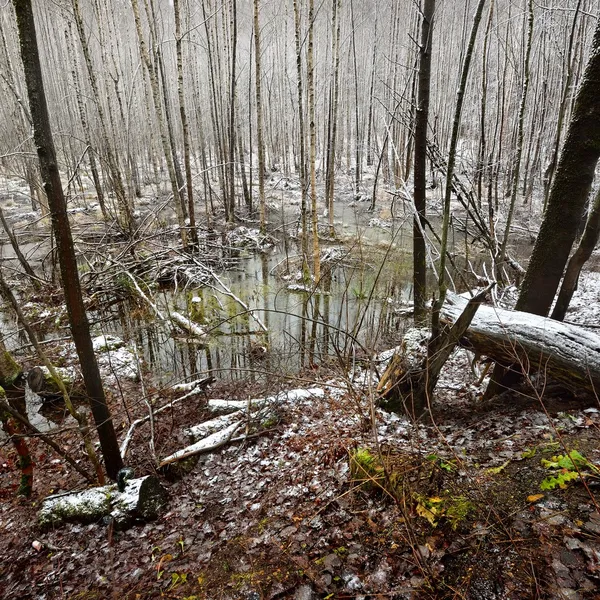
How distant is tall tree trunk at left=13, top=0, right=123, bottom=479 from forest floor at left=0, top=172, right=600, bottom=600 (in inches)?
40.4

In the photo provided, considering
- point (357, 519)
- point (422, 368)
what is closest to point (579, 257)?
point (422, 368)

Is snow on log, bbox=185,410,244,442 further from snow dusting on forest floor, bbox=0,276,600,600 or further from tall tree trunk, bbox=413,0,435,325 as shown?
tall tree trunk, bbox=413,0,435,325

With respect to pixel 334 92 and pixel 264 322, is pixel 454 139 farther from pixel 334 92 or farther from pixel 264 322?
pixel 334 92

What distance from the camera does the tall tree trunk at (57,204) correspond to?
2.04m

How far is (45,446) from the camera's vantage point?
14.5 feet

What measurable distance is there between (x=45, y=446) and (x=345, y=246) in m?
9.73

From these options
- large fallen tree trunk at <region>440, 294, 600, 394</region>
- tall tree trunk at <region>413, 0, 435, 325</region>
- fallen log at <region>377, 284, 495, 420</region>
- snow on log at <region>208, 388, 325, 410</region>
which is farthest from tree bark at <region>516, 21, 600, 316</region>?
snow on log at <region>208, 388, 325, 410</region>

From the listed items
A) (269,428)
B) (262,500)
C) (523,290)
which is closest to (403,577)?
(262,500)

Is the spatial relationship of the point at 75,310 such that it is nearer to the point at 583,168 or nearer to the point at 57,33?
the point at 583,168

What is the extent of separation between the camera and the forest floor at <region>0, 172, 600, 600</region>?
77.5 inches

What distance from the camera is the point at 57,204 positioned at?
2.29 m

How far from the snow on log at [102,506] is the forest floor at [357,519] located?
84 millimetres

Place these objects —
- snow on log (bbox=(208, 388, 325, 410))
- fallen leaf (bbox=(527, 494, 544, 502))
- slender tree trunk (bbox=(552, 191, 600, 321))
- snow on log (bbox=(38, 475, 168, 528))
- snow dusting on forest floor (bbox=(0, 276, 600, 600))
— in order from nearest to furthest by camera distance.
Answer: snow dusting on forest floor (bbox=(0, 276, 600, 600)) → fallen leaf (bbox=(527, 494, 544, 502)) → snow on log (bbox=(38, 475, 168, 528)) → slender tree trunk (bbox=(552, 191, 600, 321)) → snow on log (bbox=(208, 388, 325, 410))

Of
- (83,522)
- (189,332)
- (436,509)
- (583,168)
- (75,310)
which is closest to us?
(436,509)
